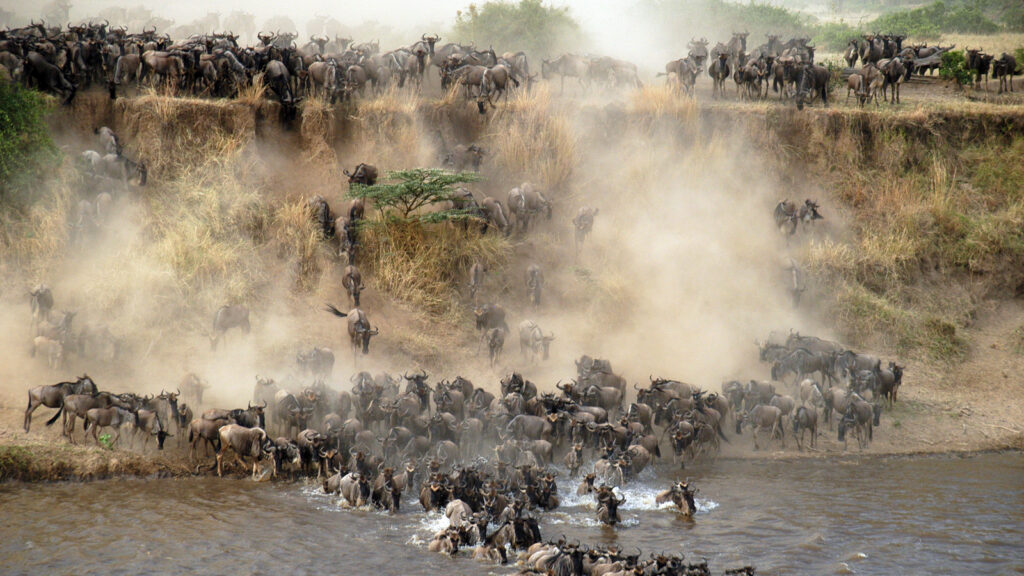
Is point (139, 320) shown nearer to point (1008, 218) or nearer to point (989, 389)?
point (989, 389)

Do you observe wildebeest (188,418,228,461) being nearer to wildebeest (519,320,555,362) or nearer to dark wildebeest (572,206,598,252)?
wildebeest (519,320,555,362)

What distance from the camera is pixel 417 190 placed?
677 inches

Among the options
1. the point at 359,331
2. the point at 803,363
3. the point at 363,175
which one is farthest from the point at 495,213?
the point at 803,363

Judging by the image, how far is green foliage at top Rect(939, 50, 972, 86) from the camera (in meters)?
23.8

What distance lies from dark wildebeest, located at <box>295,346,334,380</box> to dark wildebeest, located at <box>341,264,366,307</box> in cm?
186

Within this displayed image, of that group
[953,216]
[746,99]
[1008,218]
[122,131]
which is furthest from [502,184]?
[1008,218]

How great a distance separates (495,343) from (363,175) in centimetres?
515

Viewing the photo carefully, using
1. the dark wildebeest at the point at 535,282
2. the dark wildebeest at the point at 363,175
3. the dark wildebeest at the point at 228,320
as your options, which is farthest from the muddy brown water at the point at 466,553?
the dark wildebeest at the point at 363,175

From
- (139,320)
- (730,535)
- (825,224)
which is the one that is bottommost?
(730,535)

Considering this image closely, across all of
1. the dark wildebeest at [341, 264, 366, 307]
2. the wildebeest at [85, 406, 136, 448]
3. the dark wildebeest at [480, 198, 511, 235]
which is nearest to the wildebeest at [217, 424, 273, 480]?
the wildebeest at [85, 406, 136, 448]

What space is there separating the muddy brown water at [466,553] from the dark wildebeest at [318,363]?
2682 mm

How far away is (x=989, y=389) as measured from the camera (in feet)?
51.3

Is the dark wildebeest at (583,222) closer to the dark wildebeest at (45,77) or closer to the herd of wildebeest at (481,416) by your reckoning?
the herd of wildebeest at (481,416)

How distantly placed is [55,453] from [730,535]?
29.1 ft
